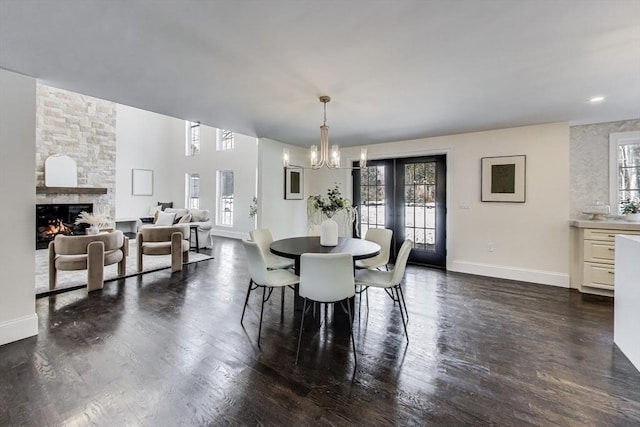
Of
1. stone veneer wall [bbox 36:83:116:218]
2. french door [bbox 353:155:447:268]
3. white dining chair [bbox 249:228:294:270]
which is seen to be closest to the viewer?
white dining chair [bbox 249:228:294:270]

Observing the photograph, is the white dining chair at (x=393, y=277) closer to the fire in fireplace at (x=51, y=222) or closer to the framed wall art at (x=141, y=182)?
the fire in fireplace at (x=51, y=222)

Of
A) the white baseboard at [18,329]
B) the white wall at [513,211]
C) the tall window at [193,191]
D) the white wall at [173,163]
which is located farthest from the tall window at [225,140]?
the white baseboard at [18,329]

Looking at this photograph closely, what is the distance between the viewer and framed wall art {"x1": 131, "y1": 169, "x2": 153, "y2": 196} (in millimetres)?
8867

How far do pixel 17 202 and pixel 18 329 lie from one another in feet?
3.55

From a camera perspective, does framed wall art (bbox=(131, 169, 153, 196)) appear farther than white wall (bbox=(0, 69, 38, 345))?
Yes

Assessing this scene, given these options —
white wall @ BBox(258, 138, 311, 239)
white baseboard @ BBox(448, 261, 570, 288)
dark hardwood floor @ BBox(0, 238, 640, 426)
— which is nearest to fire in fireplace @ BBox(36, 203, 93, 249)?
dark hardwood floor @ BBox(0, 238, 640, 426)

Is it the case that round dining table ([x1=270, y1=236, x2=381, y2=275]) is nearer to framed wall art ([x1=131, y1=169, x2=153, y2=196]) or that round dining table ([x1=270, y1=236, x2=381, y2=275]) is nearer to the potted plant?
the potted plant

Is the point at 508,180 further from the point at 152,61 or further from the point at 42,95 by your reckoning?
the point at 42,95

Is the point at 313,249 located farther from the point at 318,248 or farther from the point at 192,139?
the point at 192,139

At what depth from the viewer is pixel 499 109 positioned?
3369 mm

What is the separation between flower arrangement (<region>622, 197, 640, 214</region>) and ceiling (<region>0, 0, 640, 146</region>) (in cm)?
121

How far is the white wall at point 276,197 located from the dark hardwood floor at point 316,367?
2.11 m

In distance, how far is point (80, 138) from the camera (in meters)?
7.11

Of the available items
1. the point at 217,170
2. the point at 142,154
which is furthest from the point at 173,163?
the point at 217,170
